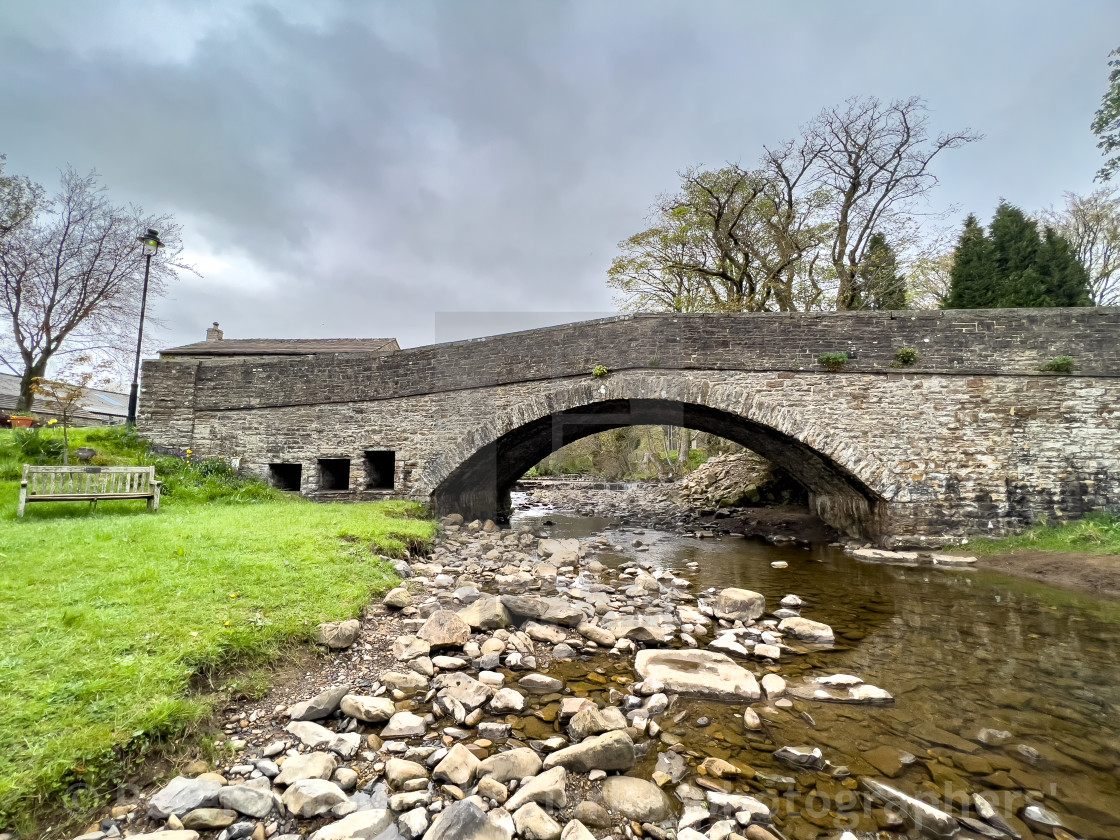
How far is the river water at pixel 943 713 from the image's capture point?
2.78 meters

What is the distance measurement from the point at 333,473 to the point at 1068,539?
15827 millimetres

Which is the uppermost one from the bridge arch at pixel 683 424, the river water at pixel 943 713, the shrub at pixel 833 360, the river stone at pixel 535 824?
the shrub at pixel 833 360

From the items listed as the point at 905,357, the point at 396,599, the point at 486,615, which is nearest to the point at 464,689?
the point at 486,615

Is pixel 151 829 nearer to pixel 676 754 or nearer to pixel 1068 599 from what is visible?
pixel 676 754

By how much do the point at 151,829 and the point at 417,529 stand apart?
676 cm

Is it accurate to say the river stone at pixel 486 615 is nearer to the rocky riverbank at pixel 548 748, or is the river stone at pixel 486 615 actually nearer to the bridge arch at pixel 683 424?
the rocky riverbank at pixel 548 748

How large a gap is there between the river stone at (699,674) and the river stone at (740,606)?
1246 millimetres

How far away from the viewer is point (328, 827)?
2.28 m

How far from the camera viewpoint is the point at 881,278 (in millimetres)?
18688

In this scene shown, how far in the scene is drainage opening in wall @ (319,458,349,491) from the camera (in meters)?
12.8

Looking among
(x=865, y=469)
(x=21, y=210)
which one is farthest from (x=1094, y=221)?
(x=21, y=210)

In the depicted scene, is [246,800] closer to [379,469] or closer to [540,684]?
[540,684]

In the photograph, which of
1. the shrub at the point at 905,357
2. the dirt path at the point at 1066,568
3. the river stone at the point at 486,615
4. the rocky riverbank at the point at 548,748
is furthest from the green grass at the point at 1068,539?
the river stone at the point at 486,615

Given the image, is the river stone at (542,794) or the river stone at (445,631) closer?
the river stone at (542,794)
